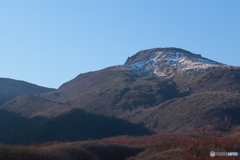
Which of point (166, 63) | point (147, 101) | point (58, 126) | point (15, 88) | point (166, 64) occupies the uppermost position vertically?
point (166, 63)

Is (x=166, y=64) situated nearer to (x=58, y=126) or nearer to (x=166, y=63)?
(x=166, y=63)

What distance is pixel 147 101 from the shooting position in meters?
62.7

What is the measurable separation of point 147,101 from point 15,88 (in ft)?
173

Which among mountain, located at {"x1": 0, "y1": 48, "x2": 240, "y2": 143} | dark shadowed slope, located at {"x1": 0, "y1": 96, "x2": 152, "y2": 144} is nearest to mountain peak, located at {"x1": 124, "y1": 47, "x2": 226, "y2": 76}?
mountain, located at {"x1": 0, "y1": 48, "x2": 240, "y2": 143}

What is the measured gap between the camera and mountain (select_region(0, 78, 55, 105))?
300ft

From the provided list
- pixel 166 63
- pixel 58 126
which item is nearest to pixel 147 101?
pixel 58 126

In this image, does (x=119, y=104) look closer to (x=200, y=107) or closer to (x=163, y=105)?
(x=163, y=105)

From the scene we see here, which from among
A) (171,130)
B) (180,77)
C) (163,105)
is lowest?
(171,130)

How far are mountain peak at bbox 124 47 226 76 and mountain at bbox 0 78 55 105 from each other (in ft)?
103

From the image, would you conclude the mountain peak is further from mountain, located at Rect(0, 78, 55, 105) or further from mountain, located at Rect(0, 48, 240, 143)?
mountain, located at Rect(0, 78, 55, 105)

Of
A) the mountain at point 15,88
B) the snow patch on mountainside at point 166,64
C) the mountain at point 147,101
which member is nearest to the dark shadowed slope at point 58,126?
the mountain at point 147,101

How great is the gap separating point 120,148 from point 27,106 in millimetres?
39912

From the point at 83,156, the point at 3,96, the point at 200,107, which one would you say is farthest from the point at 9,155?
the point at 3,96

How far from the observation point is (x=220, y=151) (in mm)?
19359
